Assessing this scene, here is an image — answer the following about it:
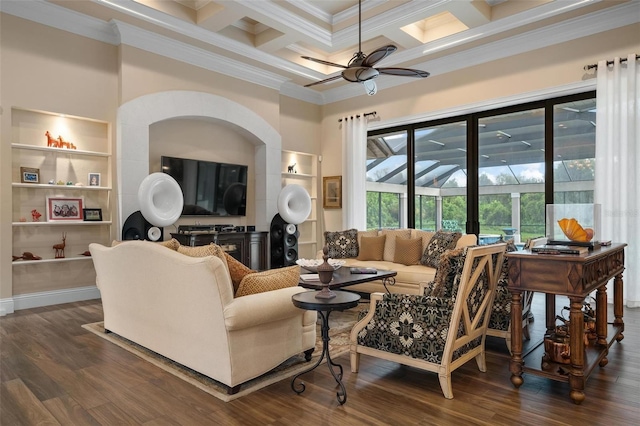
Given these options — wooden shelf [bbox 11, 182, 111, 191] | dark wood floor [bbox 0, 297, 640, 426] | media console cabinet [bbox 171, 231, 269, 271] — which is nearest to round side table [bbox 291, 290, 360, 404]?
dark wood floor [bbox 0, 297, 640, 426]

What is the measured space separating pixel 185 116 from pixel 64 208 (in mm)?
1994

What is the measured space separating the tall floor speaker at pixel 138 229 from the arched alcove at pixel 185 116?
0.17 m

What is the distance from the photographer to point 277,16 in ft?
17.4

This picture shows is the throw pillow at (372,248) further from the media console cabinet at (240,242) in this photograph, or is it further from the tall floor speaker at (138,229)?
the tall floor speaker at (138,229)

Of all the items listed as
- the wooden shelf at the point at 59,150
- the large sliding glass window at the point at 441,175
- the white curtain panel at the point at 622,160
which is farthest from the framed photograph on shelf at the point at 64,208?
the white curtain panel at the point at 622,160

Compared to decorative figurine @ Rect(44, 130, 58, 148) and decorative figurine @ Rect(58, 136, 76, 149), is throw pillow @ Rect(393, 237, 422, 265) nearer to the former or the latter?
decorative figurine @ Rect(58, 136, 76, 149)

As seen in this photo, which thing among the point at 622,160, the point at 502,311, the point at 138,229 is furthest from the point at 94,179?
the point at 622,160

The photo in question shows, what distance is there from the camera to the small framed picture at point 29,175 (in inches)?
190

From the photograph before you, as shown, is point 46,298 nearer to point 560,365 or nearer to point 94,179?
point 94,179

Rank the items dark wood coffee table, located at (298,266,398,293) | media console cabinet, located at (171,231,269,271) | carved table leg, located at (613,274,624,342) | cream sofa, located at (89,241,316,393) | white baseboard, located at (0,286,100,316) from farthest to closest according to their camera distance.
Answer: media console cabinet, located at (171,231,269,271) < white baseboard, located at (0,286,100,316) < dark wood coffee table, located at (298,266,398,293) < carved table leg, located at (613,274,624,342) < cream sofa, located at (89,241,316,393)

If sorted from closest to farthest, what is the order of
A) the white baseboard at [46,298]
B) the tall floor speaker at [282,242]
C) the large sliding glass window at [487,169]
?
the white baseboard at [46,298]
the large sliding glass window at [487,169]
the tall floor speaker at [282,242]

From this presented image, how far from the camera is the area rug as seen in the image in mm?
2684

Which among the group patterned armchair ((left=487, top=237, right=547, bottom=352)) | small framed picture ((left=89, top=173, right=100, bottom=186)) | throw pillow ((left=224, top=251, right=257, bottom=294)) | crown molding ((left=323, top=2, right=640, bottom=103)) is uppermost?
crown molding ((left=323, top=2, right=640, bottom=103))

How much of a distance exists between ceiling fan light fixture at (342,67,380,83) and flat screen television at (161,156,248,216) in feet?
9.77
